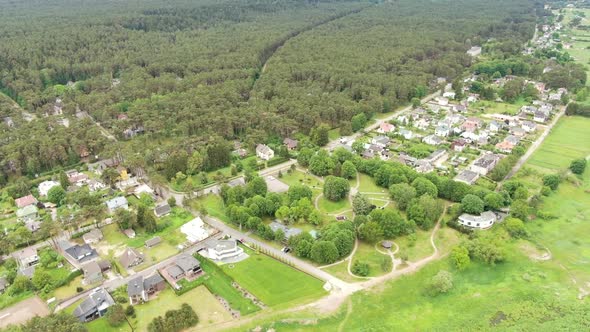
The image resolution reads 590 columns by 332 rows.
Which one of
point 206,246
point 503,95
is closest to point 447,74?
Result: point 503,95

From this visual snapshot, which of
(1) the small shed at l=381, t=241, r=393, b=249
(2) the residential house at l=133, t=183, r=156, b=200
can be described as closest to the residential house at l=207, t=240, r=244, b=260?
(1) the small shed at l=381, t=241, r=393, b=249

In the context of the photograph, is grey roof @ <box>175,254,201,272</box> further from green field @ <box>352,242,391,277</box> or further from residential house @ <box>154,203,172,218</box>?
green field @ <box>352,242,391,277</box>

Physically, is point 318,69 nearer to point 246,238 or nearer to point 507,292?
point 246,238

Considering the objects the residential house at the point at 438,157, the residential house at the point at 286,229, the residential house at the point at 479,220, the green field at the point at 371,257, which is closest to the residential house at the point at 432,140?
the residential house at the point at 438,157

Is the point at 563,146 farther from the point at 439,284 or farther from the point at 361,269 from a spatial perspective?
the point at 361,269

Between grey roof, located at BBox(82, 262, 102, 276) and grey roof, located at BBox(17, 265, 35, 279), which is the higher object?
grey roof, located at BBox(82, 262, 102, 276)

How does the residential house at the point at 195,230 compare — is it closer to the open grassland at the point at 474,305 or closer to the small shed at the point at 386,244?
the open grassland at the point at 474,305

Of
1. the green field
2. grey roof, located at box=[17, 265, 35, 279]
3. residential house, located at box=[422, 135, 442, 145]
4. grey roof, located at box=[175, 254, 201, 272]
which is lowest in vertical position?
residential house, located at box=[422, 135, 442, 145]

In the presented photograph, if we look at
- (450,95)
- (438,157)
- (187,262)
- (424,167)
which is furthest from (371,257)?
(450,95)
